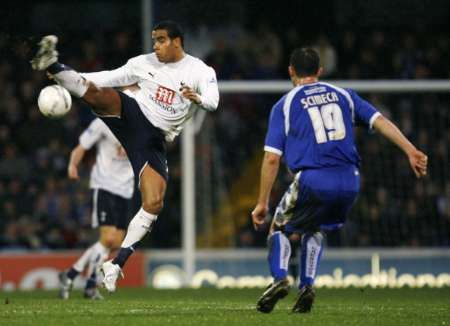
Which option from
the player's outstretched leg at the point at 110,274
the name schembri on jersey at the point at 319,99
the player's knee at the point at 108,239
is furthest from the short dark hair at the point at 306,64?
the player's knee at the point at 108,239

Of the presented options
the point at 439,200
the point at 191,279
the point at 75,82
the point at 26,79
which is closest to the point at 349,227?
the point at 439,200

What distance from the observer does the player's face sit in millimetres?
10578

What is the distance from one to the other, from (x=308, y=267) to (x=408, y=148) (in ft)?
3.84

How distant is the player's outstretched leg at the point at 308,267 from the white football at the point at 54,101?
2.18 metres

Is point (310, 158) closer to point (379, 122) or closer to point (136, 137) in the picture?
point (379, 122)

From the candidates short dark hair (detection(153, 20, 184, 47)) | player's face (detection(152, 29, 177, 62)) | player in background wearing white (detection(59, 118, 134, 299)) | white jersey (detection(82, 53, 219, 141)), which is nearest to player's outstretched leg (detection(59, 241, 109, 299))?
player in background wearing white (detection(59, 118, 134, 299))

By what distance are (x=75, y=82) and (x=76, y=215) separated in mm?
9716

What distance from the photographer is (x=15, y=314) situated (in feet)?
29.9

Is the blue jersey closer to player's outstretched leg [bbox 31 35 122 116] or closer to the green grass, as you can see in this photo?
the green grass

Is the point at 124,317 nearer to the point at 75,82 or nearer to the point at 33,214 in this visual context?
the point at 75,82

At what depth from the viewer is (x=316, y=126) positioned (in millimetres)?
8711

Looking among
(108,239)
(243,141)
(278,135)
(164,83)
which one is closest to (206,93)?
(164,83)

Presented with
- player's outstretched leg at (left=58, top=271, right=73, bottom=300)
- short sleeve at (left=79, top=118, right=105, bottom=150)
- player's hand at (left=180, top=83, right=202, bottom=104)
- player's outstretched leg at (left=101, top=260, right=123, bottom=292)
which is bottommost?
player's outstretched leg at (left=58, top=271, right=73, bottom=300)

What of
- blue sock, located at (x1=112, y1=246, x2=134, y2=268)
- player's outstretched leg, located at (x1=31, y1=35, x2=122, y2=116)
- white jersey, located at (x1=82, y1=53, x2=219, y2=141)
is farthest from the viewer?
white jersey, located at (x1=82, y1=53, x2=219, y2=141)
